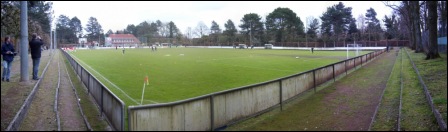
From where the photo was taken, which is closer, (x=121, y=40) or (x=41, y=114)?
(x=41, y=114)

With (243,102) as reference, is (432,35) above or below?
above

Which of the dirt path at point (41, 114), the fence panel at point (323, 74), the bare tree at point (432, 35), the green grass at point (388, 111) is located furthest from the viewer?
the bare tree at point (432, 35)

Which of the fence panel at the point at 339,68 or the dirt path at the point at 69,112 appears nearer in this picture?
the dirt path at the point at 69,112

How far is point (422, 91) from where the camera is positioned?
41.6 ft

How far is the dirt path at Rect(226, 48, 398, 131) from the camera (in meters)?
8.27

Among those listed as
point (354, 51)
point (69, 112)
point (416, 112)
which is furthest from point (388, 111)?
point (354, 51)

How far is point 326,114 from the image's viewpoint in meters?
9.65

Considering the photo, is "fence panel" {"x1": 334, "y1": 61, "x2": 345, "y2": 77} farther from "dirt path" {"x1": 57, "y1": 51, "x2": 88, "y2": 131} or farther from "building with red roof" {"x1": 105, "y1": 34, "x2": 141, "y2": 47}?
"building with red roof" {"x1": 105, "y1": 34, "x2": 141, "y2": 47}

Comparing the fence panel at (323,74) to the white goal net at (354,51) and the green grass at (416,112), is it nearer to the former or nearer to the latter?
the green grass at (416,112)

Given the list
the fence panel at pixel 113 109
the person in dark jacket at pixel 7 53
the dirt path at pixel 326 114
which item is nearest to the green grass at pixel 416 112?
the dirt path at pixel 326 114

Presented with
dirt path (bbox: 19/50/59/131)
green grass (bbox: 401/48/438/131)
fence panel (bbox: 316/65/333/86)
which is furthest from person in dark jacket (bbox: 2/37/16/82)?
green grass (bbox: 401/48/438/131)

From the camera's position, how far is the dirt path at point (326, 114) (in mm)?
8273

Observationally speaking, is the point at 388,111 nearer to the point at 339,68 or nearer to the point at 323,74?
the point at 323,74

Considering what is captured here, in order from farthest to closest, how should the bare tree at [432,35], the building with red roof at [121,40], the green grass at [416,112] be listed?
1. the building with red roof at [121,40]
2. the bare tree at [432,35]
3. the green grass at [416,112]
